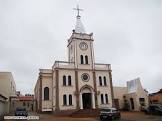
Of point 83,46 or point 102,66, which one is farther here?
point 102,66

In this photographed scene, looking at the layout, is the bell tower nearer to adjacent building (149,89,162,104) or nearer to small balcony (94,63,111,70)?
small balcony (94,63,111,70)

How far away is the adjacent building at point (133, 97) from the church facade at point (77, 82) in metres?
5.54

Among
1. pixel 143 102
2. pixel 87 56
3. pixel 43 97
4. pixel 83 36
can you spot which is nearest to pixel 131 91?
pixel 143 102

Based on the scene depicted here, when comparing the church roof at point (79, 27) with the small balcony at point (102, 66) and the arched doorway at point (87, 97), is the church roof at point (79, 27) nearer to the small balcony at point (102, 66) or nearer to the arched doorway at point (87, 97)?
the small balcony at point (102, 66)

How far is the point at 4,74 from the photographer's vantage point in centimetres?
4738

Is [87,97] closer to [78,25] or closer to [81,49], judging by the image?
[81,49]

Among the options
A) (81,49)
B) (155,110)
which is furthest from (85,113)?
(81,49)

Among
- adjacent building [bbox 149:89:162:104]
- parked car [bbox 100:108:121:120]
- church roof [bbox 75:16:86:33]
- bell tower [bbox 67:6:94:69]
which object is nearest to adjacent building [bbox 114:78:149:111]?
adjacent building [bbox 149:89:162:104]

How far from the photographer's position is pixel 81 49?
42875 millimetres

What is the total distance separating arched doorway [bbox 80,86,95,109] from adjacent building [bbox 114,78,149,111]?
8811mm

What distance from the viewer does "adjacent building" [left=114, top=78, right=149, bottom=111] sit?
1666 inches

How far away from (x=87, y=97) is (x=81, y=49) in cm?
975

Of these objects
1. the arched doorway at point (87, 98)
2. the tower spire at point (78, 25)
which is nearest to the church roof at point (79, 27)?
Answer: the tower spire at point (78, 25)

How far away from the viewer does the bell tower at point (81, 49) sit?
41.8 meters
